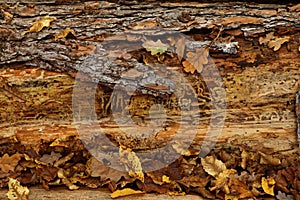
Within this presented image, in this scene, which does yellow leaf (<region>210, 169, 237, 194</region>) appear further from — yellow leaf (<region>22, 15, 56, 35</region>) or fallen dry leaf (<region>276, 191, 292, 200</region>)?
yellow leaf (<region>22, 15, 56, 35</region>)

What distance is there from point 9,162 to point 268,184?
2249mm

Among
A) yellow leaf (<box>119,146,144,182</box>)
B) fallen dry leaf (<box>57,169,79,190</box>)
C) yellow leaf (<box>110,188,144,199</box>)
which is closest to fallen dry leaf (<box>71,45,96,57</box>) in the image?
yellow leaf (<box>119,146,144,182</box>)

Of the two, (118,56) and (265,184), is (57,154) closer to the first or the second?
(118,56)

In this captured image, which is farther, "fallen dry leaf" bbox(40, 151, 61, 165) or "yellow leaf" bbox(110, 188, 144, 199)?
"fallen dry leaf" bbox(40, 151, 61, 165)

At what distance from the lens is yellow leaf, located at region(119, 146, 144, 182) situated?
A: 12.1ft

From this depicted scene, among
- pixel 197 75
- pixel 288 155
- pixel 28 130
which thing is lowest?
pixel 288 155

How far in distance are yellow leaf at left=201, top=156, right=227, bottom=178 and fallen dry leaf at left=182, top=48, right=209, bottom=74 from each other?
2.56 feet

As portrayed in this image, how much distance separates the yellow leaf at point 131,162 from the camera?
12.1ft

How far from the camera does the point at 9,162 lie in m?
3.79

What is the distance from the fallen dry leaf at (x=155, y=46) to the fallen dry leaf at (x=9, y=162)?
4.85ft


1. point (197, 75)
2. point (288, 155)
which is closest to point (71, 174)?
point (197, 75)

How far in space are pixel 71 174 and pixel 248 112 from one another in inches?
64.5

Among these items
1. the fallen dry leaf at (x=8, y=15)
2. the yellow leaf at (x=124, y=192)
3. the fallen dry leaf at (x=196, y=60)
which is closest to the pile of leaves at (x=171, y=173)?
the yellow leaf at (x=124, y=192)

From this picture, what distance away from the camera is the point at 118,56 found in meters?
Result: 3.63
